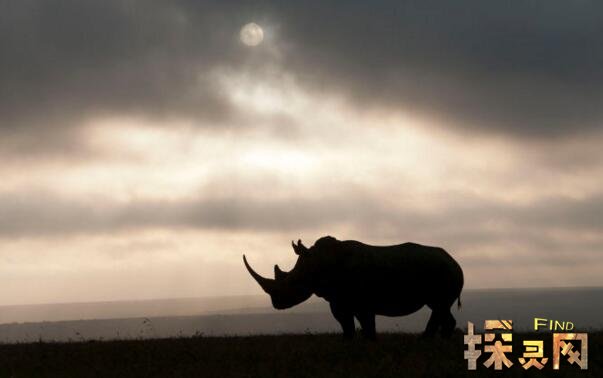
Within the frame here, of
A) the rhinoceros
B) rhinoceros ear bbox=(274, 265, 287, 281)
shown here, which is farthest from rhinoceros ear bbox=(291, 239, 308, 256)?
rhinoceros ear bbox=(274, 265, 287, 281)

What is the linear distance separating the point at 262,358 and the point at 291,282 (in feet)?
9.85

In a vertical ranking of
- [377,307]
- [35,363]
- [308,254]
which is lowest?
[35,363]

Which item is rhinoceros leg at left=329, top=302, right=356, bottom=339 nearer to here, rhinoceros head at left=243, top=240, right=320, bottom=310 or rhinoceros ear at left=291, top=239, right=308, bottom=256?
rhinoceros head at left=243, top=240, right=320, bottom=310

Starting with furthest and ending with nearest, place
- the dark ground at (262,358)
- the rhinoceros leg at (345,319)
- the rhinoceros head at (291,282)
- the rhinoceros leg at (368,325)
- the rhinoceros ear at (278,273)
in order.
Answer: the rhinoceros ear at (278,273) → the rhinoceros head at (291,282) → the rhinoceros leg at (345,319) → the rhinoceros leg at (368,325) → the dark ground at (262,358)

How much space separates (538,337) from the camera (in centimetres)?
1761

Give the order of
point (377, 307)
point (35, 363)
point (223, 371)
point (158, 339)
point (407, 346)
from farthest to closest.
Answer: point (158, 339) → point (377, 307) → point (407, 346) → point (35, 363) → point (223, 371)

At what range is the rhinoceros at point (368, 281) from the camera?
1722 centimetres

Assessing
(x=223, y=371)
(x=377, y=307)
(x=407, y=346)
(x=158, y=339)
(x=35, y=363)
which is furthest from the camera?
(x=158, y=339)

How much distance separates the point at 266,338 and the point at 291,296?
1847 millimetres

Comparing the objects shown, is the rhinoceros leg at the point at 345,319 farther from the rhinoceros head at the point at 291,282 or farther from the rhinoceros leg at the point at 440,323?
the rhinoceros leg at the point at 440,323

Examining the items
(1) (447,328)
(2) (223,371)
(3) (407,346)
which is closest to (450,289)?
(1) (447,328)

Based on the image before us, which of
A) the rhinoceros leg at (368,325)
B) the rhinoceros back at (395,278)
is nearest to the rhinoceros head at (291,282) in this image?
the rhinoceros back at (395,278)

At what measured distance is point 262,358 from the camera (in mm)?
15031

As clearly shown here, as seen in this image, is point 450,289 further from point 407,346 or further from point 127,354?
point 127,354
